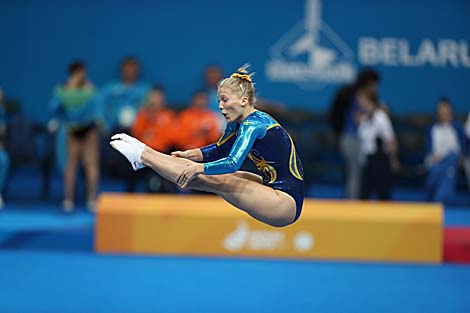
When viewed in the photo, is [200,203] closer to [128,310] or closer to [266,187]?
[128,310]

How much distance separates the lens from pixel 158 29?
12.3m

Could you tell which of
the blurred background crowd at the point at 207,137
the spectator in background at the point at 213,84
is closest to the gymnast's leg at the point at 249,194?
the blurred background crowd at the point at 207,137

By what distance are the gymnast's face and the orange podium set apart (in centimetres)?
318

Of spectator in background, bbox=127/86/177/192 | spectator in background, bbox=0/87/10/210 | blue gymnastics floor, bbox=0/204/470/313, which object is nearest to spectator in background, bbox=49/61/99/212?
spectator in background, bbox=127/86/177/192

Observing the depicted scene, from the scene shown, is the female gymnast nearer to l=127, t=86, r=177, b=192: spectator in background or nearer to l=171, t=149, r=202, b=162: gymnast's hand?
l=171, t=149, r=202, b=162: gymnast's hand

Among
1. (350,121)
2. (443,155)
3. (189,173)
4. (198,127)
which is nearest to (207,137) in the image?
(198,127)

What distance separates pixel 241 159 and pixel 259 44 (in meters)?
7.62

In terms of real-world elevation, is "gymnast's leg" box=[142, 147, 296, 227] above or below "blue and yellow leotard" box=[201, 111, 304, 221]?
below

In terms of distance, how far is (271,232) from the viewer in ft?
27.2

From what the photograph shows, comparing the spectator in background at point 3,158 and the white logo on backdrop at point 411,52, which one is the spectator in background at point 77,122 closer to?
the spectator in background at point 3,158

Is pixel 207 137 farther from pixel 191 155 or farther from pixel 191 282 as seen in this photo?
pixel 191 155

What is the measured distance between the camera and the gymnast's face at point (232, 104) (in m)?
5.05

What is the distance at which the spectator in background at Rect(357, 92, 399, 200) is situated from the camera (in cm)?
902

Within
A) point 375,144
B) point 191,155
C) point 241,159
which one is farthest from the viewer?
point 375,144
